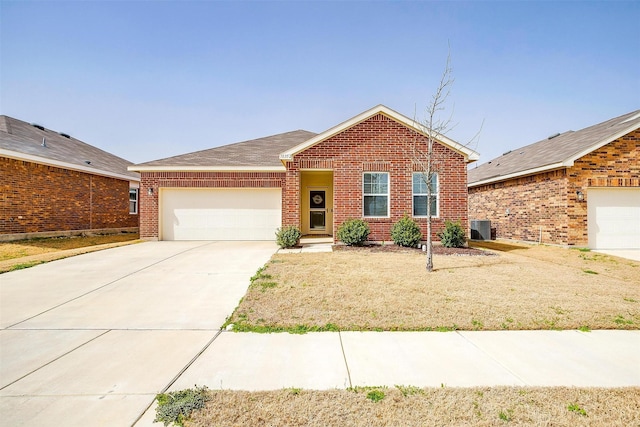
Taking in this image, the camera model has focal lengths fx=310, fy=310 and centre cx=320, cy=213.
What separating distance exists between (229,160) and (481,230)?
1299cm

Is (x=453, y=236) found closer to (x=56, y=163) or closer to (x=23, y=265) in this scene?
(x=23, y=265)

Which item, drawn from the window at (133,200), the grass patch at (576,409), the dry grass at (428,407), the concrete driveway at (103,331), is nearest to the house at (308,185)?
the concrete driveway at (103,331)

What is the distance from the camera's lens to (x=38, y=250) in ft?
35.6

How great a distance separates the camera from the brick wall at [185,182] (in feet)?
43.5

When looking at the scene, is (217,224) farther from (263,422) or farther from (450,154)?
(263,422)

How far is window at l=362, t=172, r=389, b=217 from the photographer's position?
38.9 ft

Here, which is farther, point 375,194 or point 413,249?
point 375,194

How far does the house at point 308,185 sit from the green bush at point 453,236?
0.68 metres

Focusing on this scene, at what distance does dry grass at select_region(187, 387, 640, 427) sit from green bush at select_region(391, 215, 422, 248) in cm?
817

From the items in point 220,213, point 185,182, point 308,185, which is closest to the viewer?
point 185,182

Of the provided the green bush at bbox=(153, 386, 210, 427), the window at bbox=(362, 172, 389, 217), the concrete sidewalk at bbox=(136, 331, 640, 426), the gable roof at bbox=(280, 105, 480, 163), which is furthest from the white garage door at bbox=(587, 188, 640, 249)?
the green bush at bbox=(153, 386, 210, 427)

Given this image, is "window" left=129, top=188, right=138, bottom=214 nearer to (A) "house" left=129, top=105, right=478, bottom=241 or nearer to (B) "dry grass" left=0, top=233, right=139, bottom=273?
(B) "dry grass" left=0, top=233, right=139, bottom=273

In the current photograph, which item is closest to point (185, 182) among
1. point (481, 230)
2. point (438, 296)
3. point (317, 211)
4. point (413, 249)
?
point (317, 211)

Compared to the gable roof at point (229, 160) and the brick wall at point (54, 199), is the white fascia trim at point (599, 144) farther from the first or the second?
the brick wall at point (54, 199)
